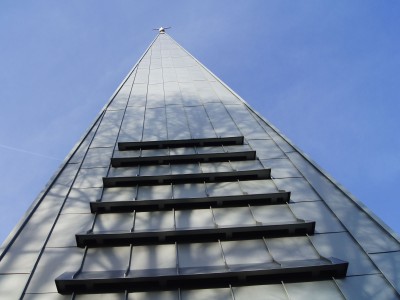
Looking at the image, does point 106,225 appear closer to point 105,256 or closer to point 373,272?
point 105,256

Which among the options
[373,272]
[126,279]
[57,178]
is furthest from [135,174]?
[373,272]

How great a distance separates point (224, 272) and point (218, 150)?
6270 mm

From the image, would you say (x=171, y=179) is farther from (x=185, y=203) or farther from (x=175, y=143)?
(x=175, y=143)

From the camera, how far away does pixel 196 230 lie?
8023mm

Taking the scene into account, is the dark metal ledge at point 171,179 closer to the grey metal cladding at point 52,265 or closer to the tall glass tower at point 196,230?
the tall glass tower at point 196,230

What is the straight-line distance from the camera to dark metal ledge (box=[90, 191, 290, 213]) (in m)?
9.15

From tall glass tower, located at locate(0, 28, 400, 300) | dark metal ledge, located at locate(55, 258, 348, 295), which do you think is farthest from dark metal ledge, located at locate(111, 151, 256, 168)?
dark metal ledge, located at locate(55, 258, 348, 295)

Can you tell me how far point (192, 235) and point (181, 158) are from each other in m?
4.02

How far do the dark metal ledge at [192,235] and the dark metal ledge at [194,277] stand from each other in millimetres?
964

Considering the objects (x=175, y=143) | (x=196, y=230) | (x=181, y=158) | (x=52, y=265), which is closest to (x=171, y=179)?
(x=181, y=158)

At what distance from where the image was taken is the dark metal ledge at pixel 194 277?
6.68 m

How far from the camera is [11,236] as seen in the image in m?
8.21

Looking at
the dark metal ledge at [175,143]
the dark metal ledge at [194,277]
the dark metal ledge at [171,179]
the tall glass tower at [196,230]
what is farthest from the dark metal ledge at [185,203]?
the dark metal ledge at [175,143]

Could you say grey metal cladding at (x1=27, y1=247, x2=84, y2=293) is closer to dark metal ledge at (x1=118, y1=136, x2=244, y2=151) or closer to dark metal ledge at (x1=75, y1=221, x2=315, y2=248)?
dark metal ledge at (x1=75, y1=221, x2=315, y2=248)
